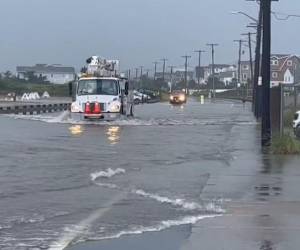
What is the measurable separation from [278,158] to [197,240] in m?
10.2

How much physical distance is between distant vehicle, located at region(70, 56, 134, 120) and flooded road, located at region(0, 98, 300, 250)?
1309 centimetres

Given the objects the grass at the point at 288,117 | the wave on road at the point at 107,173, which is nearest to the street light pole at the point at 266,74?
the wave on road at the point at 107,173

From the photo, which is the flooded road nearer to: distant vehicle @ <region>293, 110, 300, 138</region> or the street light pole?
the street light pole

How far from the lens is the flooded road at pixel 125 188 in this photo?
943 centimetres

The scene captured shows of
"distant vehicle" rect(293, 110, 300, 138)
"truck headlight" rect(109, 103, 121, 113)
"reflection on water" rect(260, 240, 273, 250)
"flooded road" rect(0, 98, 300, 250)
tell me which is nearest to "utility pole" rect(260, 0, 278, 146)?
"flooded road" rect(0, 98, 300, 250)

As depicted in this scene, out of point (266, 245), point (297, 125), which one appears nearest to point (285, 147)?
point (297, 125)

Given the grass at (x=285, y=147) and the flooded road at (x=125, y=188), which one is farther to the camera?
the grass at (x=285, y=147)

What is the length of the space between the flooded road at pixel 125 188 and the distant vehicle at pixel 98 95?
13.1 metres

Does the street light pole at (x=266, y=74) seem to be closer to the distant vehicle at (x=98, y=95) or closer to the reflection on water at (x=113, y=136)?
the reflection on water at (x=113, y=136)

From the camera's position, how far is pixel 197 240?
8.72 metres

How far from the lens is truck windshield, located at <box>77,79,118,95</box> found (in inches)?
1505

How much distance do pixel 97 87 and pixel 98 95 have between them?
70 cm

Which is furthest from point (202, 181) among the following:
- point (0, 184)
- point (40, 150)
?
point (40, 150)

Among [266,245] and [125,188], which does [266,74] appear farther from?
[266,245]
